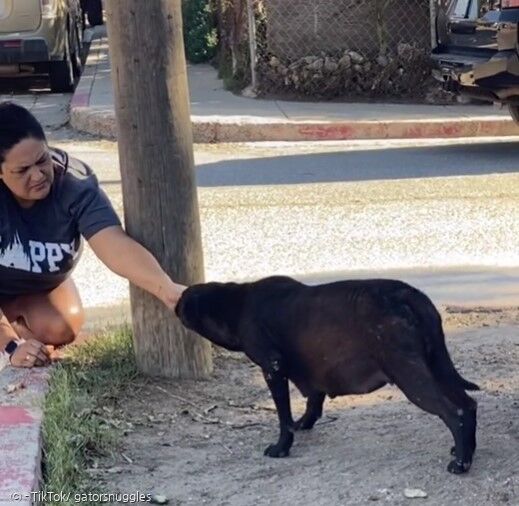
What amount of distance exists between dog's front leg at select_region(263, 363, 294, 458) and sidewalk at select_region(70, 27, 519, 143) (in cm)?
793

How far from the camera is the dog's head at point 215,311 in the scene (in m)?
4.07

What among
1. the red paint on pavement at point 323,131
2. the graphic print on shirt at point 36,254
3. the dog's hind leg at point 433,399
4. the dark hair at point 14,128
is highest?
the dark hair at point 14,128

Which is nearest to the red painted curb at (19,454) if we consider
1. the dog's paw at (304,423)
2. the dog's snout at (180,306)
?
the dog's snout at (180,306)

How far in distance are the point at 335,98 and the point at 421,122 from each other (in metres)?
1.91

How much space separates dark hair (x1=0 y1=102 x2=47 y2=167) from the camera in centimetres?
447

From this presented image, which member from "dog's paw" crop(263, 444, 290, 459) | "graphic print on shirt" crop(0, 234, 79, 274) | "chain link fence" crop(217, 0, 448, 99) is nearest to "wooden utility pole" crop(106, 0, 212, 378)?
"graphic print on shirt" crop(0, 234, 79, 274)

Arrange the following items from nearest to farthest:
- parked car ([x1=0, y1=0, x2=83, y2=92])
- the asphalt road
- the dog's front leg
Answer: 1. the dog's front leg
2. the asphalt road
3. parked car ([x1=0, y1=0, x2=83, y2=92])

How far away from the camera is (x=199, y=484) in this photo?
389cm

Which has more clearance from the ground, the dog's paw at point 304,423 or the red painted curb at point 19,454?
the red painted curb at point 19,454

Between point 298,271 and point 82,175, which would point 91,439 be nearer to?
point 82,175

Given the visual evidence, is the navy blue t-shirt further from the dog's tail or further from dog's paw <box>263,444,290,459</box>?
the dog's tail

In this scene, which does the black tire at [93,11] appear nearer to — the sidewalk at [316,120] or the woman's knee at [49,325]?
the sidewalk at [316,120]

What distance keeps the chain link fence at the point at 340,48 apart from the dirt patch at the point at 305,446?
354 inches

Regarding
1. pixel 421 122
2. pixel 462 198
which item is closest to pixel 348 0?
pixel 421 122
